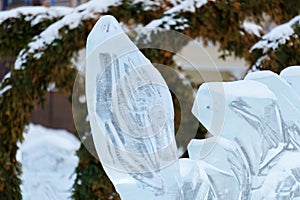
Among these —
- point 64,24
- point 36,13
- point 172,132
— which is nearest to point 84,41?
point 64,24

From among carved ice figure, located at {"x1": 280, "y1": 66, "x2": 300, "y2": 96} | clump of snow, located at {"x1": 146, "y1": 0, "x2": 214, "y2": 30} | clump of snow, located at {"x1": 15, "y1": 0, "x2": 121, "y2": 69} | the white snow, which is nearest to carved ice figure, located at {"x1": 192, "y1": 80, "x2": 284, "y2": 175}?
carved ice figure, located at {"x1": 280, "y1": 66, "x2": 300, "y2": 96}

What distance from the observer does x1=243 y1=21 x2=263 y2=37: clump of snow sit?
201 inches

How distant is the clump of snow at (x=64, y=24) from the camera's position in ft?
14.3

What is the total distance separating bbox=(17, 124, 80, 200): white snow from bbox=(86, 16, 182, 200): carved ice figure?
593 cm

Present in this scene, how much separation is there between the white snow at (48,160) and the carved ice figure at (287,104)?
579 centimetres

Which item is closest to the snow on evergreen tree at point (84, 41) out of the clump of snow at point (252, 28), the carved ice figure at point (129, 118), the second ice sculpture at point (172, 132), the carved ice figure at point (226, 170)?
the clump of snow at point (252, 28)

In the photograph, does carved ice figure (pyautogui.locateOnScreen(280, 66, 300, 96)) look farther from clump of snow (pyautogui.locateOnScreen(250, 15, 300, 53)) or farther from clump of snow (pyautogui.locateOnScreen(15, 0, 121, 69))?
clump of snow (pyautogui.locateOnScreen(15, 0, 121, 69))

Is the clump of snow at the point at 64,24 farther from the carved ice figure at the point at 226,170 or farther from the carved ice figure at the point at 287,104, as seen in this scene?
the carved ice figure at the point at 226,170

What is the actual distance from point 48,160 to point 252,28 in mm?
5286

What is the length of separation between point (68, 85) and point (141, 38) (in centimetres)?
89

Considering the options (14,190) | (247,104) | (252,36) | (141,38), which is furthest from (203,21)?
(247,104)

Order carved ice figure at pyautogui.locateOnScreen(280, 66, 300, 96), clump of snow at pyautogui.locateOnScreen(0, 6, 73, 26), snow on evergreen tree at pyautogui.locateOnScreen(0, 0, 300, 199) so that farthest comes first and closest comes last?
clump of snow at pyautogui.locateOnScreen(0, 6, 73, 26), snow on evergreen tree at pyautogui.locateOnScreen(0, 0, 300, 199), carved ice figure at pyautogui.locateOnScreen(280, 66, 300, 96)

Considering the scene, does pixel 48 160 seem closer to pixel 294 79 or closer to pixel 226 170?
pixel 294 79

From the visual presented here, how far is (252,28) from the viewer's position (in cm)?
515
